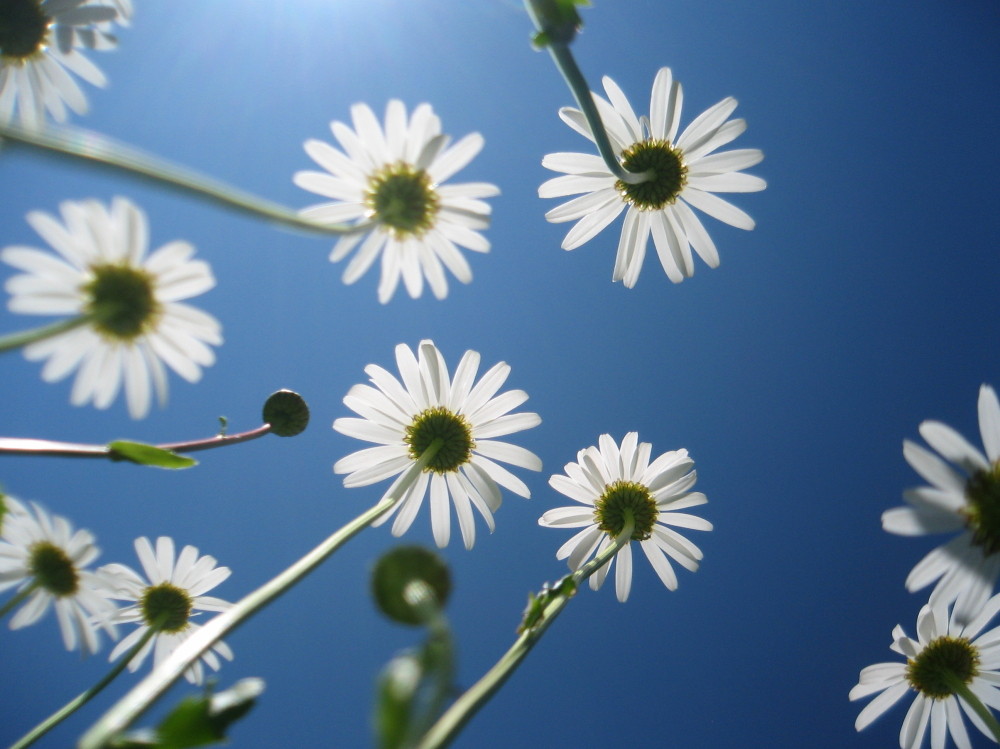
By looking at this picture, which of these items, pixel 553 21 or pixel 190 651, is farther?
pixel 553 21

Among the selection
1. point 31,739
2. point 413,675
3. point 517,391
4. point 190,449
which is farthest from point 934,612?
point 31,739

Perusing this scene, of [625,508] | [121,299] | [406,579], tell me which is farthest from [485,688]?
[625,508]

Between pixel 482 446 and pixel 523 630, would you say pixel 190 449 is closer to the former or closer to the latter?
pixel 523 630

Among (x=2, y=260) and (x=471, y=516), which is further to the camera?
(x=471, y=516)

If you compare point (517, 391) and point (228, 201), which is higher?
point (517, 391)

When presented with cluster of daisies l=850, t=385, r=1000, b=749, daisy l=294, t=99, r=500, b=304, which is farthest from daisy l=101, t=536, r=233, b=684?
cluster of daisies l=850, t=385, r=1000, b=749

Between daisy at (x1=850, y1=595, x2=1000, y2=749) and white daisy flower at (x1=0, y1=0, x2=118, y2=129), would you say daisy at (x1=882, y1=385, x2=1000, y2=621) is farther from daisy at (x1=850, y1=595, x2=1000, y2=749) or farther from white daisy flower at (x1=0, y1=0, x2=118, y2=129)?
white daisy flower at (x1=0, y1=0, x2=118, y2=129)

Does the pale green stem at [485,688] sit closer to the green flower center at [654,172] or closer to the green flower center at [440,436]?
the green flower center at [440,436]

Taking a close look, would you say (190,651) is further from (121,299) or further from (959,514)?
(959,514)
